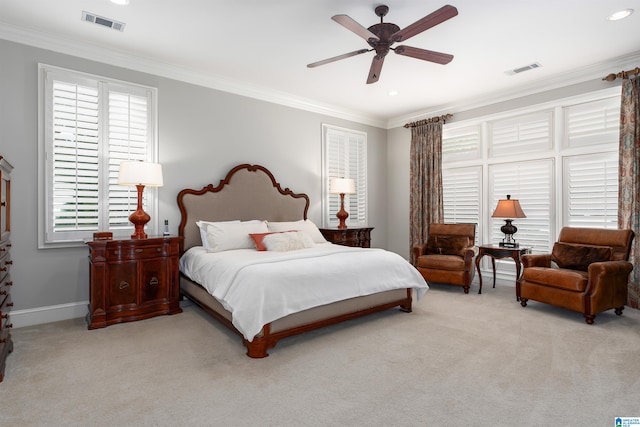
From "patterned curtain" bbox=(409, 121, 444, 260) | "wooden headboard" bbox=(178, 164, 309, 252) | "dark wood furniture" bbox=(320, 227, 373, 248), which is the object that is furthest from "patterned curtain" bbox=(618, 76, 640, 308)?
"wooden headboard" bbox=(178, 164, 309, 252)

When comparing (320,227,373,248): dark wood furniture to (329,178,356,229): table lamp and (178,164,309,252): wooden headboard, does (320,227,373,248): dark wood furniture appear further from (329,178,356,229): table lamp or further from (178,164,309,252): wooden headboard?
(178,164,309,252): wooden headboard

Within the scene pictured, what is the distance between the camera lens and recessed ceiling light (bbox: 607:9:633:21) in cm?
325

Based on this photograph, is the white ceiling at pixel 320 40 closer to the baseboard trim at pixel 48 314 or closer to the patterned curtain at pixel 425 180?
the patterned curtain at pixel 425 180

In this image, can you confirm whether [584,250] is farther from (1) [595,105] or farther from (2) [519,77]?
(2) [519,77]

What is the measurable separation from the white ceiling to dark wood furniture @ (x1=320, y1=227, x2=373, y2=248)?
7.04 ft

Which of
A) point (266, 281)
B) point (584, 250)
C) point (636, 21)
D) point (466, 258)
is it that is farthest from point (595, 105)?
point (266, 281)

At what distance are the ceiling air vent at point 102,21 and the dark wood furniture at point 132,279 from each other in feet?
6.92

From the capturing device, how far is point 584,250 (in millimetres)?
4031

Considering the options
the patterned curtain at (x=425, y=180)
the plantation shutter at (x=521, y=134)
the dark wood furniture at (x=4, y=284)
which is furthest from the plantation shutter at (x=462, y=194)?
the dark wood furniture at (x=4, y=284)

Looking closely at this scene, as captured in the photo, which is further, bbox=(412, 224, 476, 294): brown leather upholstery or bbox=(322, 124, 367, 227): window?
bbox=(322, 124, 367, 227): window

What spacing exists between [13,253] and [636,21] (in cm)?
651

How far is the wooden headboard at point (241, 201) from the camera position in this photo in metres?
4.58

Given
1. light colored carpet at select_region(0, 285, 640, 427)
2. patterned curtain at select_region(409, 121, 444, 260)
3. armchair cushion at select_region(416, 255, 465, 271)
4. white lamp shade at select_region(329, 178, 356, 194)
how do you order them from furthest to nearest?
patterned curtain at select_region(409, 121, 444, 260) → white lamp shade at select_region(329, 178, 356, 194) → armchair cushion at select_region(416, 255, 465, 271) → light colored carpet at select_region(0, 285, 640, 427)

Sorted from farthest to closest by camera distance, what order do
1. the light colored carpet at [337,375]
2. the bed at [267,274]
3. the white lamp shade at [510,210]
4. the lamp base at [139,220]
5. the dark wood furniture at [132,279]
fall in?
the white lamp shade at [510,210] → the lamp base at [139,220] → the dark wood furniture at [132,279] → the bed at [267,274] → the light colored carpet at [337,375]
